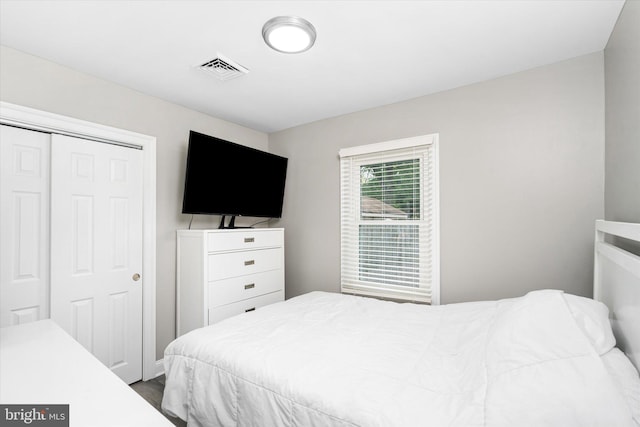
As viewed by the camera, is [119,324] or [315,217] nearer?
[119,324]

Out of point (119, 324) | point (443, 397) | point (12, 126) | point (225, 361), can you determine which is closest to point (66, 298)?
point (119, 324)

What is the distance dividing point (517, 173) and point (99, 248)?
10.6ft

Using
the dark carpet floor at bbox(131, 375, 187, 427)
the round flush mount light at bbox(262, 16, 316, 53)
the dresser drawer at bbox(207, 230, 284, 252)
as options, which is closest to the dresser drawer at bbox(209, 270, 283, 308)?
the dresser drawer at bbox(207, 230, 284, 252)

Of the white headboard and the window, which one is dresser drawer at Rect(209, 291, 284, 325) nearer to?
the window

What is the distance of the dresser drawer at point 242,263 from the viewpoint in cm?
271

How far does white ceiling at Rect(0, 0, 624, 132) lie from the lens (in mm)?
1650

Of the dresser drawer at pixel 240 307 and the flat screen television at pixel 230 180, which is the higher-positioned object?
the flat screen television at pixel 230 180

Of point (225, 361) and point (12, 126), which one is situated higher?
point (12, 126)

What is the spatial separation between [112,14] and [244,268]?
2.08 metres

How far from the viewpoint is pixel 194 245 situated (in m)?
2.73

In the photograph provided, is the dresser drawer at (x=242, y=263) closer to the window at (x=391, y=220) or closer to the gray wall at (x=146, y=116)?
the gray wall at (x=146, y=116)

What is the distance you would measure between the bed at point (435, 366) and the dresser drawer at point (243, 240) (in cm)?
92

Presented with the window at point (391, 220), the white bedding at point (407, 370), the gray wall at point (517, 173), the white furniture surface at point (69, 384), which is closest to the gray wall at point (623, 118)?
the gray wall at point (517, 173)

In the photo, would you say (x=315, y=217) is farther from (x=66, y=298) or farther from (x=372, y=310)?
(x=66, y=298)
